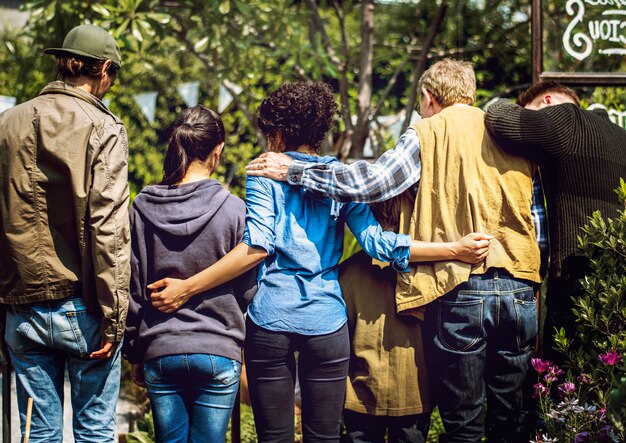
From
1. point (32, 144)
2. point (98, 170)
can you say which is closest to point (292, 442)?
point (98, 170)

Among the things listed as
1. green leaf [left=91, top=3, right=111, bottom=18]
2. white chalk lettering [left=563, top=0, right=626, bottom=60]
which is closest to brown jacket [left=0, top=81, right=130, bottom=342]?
green leaf [left=91, top=3, right=111, bottom=18]

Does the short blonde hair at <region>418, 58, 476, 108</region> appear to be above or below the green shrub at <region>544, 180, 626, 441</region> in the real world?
above

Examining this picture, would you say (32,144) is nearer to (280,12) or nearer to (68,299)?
(68,299)

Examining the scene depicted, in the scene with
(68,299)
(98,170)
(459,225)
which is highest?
(98,170)

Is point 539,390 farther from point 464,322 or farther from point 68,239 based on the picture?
point 68,239

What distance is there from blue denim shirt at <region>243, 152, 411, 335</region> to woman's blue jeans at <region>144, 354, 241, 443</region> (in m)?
0.26

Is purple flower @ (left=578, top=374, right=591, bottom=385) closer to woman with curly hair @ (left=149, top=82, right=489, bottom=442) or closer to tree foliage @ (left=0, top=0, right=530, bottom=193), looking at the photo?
woman with curly hair @ (left=149, top=82, right=489, bottom=442)

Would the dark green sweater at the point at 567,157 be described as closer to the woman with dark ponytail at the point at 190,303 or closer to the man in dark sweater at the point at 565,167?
the man in dark sweater at the point at 565,167

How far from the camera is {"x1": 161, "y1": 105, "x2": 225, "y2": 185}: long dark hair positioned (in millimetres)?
3115

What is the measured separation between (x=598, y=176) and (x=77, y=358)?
2167 millimetres

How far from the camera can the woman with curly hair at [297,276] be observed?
3.05m

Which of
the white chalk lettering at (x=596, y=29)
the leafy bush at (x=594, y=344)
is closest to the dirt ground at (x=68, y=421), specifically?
the leafy bush at (x=594, y=344)

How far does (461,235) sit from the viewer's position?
316cm

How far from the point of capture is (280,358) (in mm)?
3086
